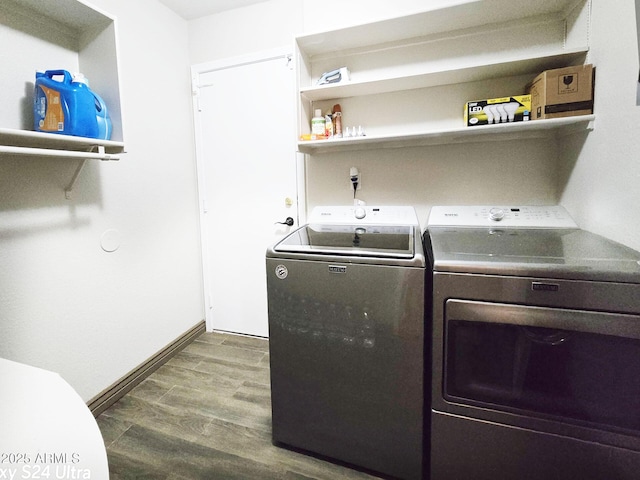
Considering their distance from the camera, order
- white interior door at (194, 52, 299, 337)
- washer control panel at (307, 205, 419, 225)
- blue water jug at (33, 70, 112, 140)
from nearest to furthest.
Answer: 1. blue water jug at (33, 70, 112, 140)
2. washer control panel at (307, 205, 419, 225)
3. white interior door at (194, 52, 299, 337)

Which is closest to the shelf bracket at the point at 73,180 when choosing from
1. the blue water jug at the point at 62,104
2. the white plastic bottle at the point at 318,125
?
the blue water jug at the point at 62,104

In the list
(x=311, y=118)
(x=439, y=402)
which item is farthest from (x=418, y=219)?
(x=439, y=402)

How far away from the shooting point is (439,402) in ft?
4.03

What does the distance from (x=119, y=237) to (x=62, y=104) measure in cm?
81

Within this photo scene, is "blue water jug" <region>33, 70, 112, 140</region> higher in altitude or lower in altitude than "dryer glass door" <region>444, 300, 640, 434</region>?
higher

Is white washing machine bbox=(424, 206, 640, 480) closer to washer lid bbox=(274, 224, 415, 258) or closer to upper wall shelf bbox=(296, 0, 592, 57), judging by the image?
washer lid bbox=(274, 224, 415, 258)

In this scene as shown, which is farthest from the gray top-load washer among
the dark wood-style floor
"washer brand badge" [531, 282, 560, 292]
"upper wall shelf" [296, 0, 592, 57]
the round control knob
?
"upper wall shelf" [296, 0, 592, 57]

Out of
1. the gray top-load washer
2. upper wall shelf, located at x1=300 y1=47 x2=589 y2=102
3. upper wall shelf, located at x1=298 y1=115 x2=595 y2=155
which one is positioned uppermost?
upper wall shelf, located at x1=300 y1=47 x2=589 y2=102

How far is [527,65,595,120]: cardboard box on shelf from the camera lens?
139cm

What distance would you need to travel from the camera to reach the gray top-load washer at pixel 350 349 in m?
1.25

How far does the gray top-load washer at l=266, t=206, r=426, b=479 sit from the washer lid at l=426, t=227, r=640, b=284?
151 millimetres

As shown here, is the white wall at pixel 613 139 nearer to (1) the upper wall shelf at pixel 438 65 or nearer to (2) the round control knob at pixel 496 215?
(1) the upper wall shelf at pixel 438 65

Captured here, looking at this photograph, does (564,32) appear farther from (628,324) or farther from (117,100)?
(117,100)

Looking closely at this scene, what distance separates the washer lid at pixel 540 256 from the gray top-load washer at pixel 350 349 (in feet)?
0.50
